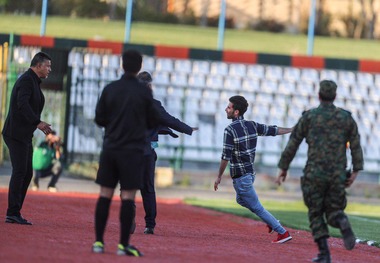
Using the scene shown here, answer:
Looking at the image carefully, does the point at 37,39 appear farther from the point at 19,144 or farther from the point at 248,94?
the point at 19,144

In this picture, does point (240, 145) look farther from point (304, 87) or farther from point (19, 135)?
point (304, 87)

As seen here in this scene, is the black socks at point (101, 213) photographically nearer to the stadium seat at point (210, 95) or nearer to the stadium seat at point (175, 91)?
the stadium seat at point (175, 91)

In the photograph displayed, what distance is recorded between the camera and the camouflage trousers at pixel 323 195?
10.2m

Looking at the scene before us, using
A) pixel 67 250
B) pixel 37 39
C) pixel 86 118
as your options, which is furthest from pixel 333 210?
pixel 37 39

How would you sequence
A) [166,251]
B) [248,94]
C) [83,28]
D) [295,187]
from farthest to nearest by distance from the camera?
[83,28] → [248,94] → [295,187] → [166,251]

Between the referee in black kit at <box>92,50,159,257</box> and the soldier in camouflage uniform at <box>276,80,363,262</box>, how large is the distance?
137 centimetres

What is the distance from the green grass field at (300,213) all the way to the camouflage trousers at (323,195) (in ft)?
11.5

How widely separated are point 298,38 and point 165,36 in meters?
6.59

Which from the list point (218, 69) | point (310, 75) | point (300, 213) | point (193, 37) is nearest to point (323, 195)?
point (300, 213)

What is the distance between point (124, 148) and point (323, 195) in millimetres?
1870

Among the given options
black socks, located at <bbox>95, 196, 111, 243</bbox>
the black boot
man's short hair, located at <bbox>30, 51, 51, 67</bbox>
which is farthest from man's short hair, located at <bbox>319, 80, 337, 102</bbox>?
man's short hair, located at <bbox>30, 51, 51, 67</bbox>

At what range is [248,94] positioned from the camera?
3581 cm

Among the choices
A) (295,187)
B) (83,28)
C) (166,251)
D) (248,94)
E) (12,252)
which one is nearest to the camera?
(12,252)

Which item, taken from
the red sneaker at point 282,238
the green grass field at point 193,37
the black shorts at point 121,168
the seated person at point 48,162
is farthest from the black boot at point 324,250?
the green grass field at point 193,37
